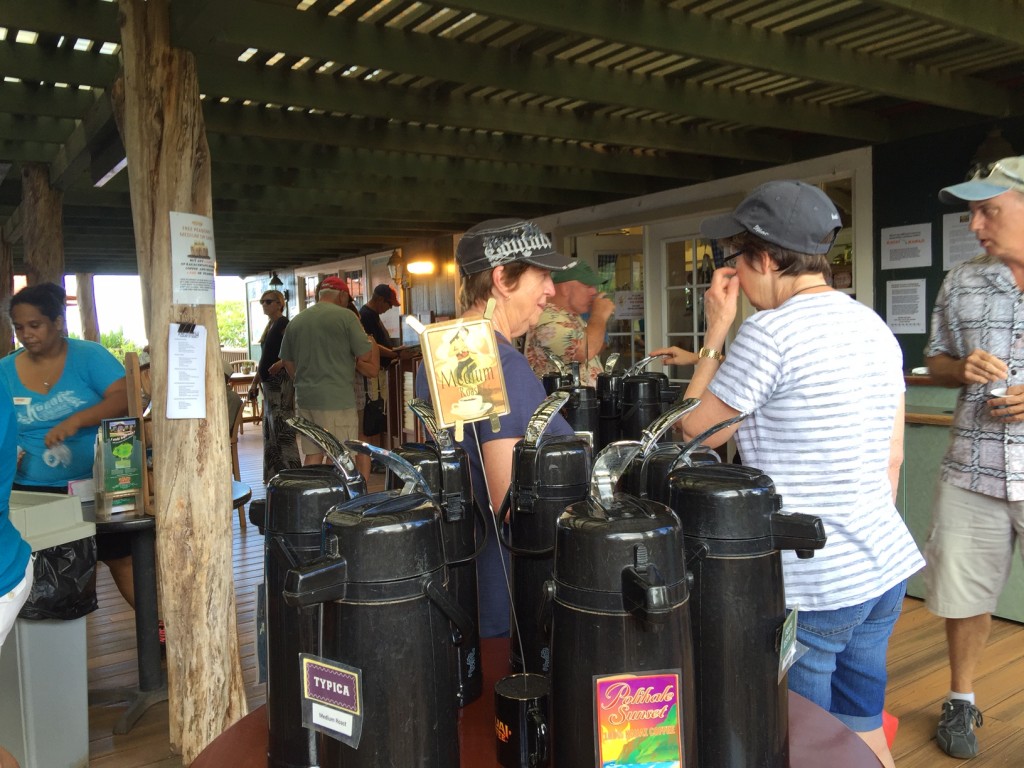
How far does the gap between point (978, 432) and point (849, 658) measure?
135 cm

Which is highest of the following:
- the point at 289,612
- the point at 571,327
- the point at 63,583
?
the point at 571,327

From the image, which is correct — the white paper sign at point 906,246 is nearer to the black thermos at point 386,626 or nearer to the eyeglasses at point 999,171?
the eyeglasses at point 999,171

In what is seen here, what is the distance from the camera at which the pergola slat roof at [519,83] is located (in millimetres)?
3490

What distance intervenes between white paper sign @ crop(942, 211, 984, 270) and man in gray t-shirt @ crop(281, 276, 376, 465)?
13.3ft

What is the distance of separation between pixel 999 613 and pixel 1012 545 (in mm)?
1656

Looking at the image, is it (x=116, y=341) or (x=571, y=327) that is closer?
(x=571, y=327)

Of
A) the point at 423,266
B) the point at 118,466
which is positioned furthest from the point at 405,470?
the point at 423,266

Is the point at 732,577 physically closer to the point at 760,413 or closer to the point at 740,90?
the point at 760,413

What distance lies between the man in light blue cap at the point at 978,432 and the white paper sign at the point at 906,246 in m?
3.16

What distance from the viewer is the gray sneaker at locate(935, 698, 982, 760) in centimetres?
274

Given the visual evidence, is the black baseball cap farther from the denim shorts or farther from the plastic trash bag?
the plastic trash bag

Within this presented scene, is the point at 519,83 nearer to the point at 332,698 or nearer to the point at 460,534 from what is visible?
the point at 460,534

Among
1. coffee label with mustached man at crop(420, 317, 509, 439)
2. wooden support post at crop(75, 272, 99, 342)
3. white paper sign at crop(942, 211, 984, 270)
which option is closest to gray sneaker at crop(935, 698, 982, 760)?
coffee label with mustached man at crop(420, 317, 509, 439)

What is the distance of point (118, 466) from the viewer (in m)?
3.06
